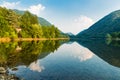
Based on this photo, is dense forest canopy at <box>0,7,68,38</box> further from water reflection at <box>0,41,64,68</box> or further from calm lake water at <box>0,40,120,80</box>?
calm lake water at <box>0,40,120,80</box>

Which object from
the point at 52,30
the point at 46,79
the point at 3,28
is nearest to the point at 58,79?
the point at 46,79

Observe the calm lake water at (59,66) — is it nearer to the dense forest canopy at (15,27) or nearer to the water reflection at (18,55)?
the water reflection at (18,55)

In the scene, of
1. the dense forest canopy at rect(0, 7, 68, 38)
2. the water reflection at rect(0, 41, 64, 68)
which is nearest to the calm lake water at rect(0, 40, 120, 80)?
the water reflection at rect(0, 41, 64, 68)

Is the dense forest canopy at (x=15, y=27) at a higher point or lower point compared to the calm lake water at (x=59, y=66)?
higher

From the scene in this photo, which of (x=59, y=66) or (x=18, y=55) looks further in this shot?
(x=18, y=55)

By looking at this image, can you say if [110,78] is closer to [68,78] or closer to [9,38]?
[68,78]

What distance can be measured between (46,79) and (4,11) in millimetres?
117871

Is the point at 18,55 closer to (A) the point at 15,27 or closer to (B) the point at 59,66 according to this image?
(B) the point at 59,66

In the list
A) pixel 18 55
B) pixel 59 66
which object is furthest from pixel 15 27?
pixel 59 66

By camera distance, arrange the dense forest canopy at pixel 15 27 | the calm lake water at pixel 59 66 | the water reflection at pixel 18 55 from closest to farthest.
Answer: the calm lake water at pixel 59 66 → the water reflection at pixel 18 55 → the dense forest canopy at pixel 15 27

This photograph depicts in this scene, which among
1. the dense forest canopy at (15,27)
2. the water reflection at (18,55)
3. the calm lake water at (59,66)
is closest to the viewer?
the calm lake water at (59,66)

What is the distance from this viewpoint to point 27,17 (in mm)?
173125

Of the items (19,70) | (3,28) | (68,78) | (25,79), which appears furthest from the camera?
(3,28)

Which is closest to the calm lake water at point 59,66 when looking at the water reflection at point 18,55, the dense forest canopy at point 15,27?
the water reflection at point 18,55
